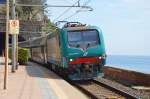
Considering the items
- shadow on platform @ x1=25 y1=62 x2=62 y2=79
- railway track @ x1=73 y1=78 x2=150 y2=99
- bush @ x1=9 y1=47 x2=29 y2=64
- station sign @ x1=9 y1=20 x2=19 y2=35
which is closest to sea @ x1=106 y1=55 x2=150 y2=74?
railway track @ x1=73 y1=78 x2=150 y2=99

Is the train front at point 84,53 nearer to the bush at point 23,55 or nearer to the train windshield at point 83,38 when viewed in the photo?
the train windshield at point 83,38

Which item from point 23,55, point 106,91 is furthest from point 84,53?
point 23,55

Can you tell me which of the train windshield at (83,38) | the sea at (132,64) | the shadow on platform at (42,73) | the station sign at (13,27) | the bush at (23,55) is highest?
the station sign at (13,27)

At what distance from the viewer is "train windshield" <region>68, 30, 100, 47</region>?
2725cm

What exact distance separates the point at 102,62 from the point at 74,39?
1.99m

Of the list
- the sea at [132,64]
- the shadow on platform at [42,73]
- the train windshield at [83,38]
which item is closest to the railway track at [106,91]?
the train windshield at [83,38]

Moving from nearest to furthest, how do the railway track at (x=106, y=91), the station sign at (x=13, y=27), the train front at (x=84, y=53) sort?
the railway track at (x=106, y=91) → the station sign at (x=13, y=27) → the train front at (x=84, y=53)

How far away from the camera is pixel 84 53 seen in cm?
2677

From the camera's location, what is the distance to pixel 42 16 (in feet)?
347

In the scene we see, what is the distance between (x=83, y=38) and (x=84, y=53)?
3.32 ft

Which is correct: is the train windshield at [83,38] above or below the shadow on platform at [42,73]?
above

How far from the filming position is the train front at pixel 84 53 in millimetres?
26656

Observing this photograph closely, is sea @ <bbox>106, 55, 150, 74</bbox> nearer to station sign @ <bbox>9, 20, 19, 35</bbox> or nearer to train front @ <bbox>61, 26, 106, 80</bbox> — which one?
train front @ <bbox>61, 26, 106, 80</bbox>

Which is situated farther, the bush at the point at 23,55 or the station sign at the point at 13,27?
the bush at the point at 23,55
